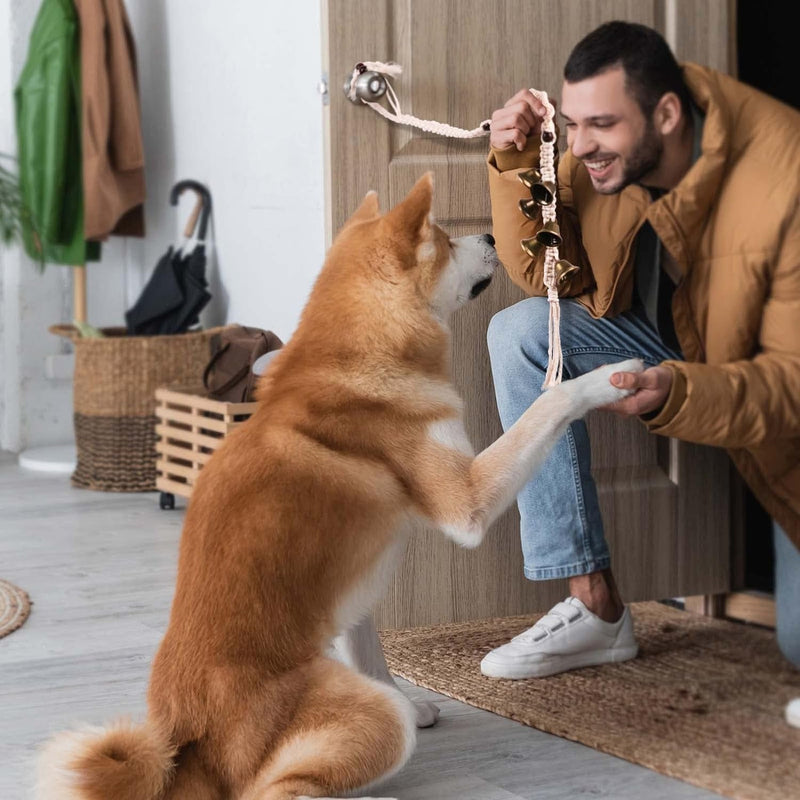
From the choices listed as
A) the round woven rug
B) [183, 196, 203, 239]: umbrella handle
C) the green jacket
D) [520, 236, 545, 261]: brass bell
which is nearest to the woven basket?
[183, 196, 203, 239]: umbrella handle

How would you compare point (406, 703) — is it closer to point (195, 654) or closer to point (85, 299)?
point (195, 654)

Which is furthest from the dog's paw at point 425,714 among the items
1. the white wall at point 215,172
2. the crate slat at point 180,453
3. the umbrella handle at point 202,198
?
the umbrella handle at point 202,198

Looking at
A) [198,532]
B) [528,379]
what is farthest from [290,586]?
[528,379]

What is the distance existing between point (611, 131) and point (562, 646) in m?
0.88

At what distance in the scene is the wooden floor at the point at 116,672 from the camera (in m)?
1.62

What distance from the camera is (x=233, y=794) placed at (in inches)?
56.3

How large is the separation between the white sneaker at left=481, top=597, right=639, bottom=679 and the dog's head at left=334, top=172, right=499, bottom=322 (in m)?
0.65

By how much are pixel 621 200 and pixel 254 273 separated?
1874 millimetres

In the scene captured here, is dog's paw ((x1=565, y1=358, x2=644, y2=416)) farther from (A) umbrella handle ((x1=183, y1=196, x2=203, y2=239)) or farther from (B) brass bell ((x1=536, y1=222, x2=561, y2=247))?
(A) umbrella handle ((x1=183, y1=196, x2=203, y2=239))

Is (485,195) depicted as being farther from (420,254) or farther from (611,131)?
(420,254)

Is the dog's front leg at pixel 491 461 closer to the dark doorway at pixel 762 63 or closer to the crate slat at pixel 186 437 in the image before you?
the dark doorway at pixel 762 63

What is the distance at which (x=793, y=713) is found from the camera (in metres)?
1.77

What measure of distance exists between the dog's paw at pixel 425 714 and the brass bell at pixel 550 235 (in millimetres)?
764

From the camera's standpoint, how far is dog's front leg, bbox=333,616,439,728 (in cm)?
177
